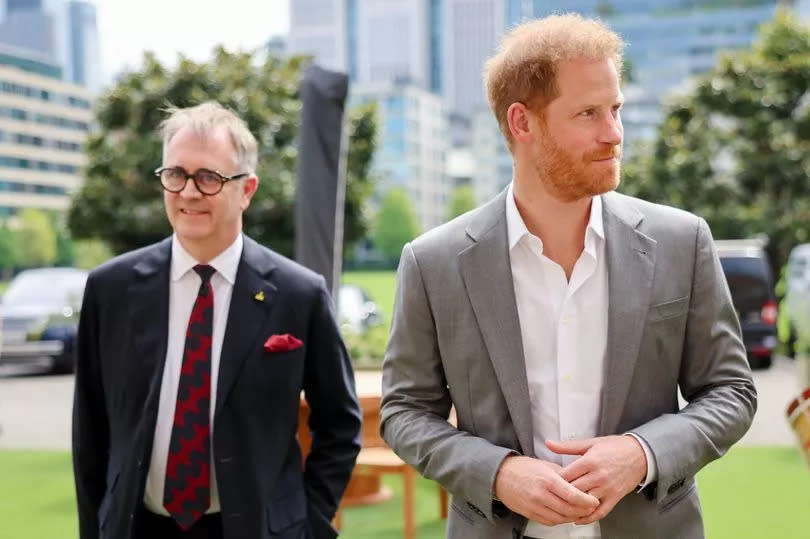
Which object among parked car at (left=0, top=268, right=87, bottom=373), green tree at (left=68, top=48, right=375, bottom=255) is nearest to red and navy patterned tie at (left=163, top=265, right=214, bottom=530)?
parked car at (left=0, top=268, right=87, bottom=373)

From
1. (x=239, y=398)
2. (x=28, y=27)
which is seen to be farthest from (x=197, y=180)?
(x=28, y=27)

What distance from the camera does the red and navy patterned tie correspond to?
2600 mm

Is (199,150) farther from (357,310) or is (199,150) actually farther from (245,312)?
(357,310)

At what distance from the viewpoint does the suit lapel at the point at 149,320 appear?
265cm

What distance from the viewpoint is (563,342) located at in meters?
1.94

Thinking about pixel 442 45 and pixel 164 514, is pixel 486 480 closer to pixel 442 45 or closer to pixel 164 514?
pixel 164 514

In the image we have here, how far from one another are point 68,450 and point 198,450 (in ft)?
27.4

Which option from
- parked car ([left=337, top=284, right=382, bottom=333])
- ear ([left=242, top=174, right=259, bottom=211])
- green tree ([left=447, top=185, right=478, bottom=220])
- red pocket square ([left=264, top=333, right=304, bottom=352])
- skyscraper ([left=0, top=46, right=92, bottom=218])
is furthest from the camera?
green tree ([left=447, top=185, right=478, bottom=220])

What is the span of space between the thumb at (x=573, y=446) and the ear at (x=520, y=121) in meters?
0.56

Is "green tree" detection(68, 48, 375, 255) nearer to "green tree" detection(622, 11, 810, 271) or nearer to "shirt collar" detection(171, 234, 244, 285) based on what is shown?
"green tree" detection(622, 11, 810, 271)

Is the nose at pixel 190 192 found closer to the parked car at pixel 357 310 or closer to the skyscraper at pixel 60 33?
the parked car at pixel 357 310

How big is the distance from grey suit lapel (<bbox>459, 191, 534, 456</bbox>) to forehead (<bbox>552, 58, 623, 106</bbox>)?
0.29 m

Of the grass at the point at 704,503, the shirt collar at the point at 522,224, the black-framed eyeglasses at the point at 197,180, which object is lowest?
the grass at the point at 704,503

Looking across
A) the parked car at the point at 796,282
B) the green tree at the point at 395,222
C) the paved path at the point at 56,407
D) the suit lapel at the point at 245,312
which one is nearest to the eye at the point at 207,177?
the suit lapel at the point at 245,312
